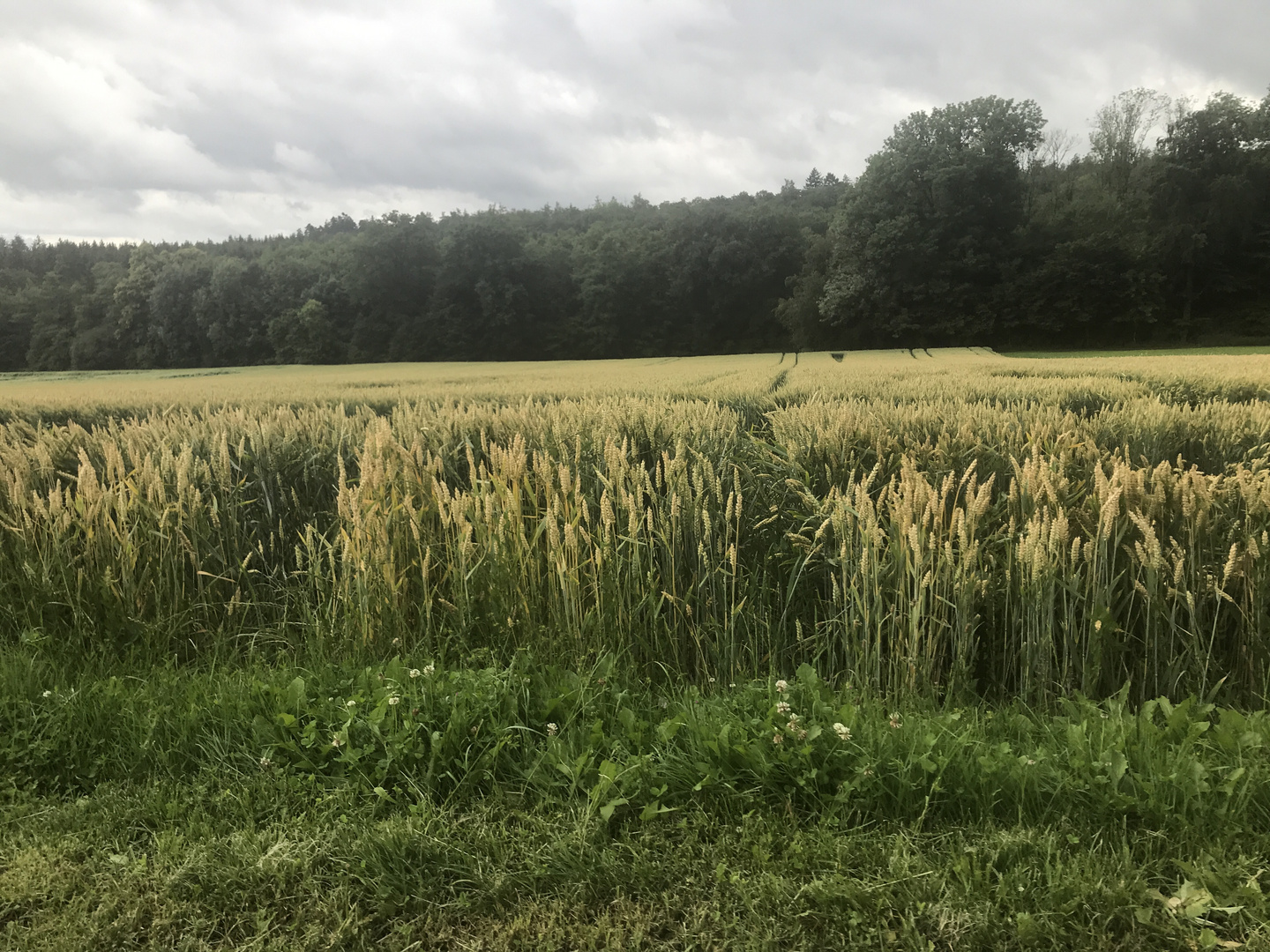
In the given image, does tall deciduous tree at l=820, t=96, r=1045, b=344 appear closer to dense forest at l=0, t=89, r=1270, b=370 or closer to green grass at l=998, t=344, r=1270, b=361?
dense forest at l=0, t=89, r=1270, b=370

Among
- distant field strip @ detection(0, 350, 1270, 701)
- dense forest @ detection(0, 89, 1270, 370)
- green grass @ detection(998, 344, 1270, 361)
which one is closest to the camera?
distant field strip @ detection(0, 350, 1270, 701)

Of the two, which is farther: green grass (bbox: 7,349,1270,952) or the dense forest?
the dense forest

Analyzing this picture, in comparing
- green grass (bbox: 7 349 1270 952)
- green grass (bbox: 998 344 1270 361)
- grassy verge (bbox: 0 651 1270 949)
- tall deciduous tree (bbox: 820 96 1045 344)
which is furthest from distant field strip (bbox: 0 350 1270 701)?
tall deciduous tree (bbox: 820 96 1045 344)

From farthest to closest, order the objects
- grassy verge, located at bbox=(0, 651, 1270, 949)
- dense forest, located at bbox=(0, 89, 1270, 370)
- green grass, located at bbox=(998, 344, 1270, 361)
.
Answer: dense forest, located at bbox=(0, 89, 1270, 370), green grass, located at bbox=(998, 344, 1270, 361), grassy verge, located at bbox=(0, 651, 1270, 949)

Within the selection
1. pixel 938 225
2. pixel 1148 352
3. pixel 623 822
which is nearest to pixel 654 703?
pixel 623 822

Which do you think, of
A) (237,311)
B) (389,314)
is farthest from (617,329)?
(237,311)

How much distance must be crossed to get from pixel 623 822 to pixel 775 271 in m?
51.9

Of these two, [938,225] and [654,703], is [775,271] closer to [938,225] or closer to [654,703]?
[938,225]

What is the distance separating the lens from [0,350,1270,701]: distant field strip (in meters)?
2.54

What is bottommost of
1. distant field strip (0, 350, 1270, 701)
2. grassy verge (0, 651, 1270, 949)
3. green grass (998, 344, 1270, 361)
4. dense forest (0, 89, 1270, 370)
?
grassy verge (0, 651, 1270, 949)

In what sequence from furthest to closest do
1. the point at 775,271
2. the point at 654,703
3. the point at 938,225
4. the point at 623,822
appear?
the point at 775,271
the point at 938,225
the point at 654,703
the point at 623,822

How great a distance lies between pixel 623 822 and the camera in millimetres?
2021

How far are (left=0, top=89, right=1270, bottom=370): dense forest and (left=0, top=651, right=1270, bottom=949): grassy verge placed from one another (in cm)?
4194

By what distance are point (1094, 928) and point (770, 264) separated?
52187 millimetres
